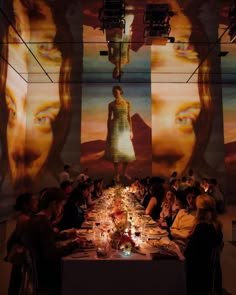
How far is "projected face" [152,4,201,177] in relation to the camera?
43.9 feet

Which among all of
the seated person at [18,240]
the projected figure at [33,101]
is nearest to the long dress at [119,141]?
the projected figure at [33,101]

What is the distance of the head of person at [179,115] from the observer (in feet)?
44.0

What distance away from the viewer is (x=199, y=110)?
14.0 metres

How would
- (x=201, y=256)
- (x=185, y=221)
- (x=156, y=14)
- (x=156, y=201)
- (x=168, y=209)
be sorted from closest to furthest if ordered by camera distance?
1. (x=201, y=256)
2. (x=185, y=221)
3. (x=168, y=209)
4. (x=156, y=201)
5. (x=156, y=14)

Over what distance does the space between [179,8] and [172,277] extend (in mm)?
8673

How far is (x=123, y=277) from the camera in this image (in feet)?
8.40

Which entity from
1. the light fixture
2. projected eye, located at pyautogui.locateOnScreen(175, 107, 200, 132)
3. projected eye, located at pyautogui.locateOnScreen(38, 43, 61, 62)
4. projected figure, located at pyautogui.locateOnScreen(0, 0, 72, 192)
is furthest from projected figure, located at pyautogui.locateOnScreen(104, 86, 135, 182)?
the light fixture

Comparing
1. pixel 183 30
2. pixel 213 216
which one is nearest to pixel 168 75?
pixel 183 30

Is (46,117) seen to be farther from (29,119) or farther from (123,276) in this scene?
(123,276)

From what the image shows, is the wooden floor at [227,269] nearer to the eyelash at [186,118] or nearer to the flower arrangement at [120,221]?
the flower arrangement at [120,221]

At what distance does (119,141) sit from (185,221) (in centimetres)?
964

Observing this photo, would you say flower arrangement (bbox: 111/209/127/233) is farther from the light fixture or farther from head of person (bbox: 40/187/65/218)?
the light fixture

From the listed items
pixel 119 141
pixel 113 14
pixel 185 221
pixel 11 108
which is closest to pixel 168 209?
pixel 185 221

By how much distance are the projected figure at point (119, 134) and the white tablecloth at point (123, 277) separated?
1091 centimetres
